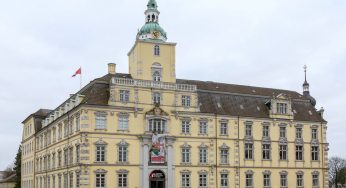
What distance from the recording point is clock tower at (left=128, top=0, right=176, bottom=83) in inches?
2328

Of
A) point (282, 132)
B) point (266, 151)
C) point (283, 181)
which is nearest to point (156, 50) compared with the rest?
point (266, 151)

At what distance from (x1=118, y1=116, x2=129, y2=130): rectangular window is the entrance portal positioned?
5811 millimetres

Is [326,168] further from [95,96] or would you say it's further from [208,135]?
[95,96]

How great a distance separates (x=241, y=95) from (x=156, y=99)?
13068 millimetres

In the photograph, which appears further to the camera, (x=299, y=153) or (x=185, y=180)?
(x=299, y=153)

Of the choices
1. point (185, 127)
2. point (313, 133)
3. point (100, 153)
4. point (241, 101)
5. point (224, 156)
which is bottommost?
point (224, 156)

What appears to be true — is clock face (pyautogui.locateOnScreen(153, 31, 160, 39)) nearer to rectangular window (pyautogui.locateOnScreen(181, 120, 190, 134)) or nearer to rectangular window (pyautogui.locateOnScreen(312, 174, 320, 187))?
rectangular window (pyautogui.locateOnScreen(181, 120, 190, 134))

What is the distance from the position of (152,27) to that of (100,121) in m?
13.1


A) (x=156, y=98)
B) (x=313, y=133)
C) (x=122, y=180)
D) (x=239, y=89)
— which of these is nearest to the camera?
(x=122, y=180)

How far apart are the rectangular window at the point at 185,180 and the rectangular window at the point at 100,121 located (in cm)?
1071

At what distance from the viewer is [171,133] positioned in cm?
5862

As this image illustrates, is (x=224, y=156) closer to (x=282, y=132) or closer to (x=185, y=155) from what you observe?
(x=185, y=155)

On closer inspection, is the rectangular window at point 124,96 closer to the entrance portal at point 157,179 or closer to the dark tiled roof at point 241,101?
the entrance portal at point 157,179

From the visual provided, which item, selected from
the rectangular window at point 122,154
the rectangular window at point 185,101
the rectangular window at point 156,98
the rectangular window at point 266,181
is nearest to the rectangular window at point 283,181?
the rectangular window at point 266,181
